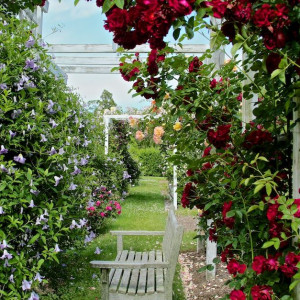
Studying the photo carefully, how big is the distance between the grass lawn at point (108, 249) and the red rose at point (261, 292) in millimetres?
2320

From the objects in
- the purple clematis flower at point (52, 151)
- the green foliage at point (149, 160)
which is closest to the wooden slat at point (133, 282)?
the purple clematis flower at point (52, 151)

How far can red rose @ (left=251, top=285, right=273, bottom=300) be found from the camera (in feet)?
5.10

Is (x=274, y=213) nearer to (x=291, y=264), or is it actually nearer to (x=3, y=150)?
(x=291, y=264)

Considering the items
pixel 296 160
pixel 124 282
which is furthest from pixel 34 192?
pixel 296 160

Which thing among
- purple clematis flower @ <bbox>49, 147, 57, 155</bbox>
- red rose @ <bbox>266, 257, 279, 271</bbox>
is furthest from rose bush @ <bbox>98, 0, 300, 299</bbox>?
purple clematis flower @ <bbox>49, 147, 57, 155</bbox>

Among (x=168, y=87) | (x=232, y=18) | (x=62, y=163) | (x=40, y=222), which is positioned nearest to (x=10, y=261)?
(x=40, y=222)

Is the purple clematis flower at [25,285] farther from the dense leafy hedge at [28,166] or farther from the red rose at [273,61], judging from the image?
the red rose at [273,61]

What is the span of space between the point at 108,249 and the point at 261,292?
4.49 metres

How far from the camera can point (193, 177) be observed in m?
2.26

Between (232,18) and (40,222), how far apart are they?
1.90 metres

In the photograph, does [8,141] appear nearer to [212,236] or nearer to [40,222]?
[40,222]

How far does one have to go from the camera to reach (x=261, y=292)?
157 cm

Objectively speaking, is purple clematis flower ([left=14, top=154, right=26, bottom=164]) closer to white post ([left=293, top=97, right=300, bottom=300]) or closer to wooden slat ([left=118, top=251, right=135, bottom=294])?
wooden slat ([left=118, top=251, right=135, bottom=294])

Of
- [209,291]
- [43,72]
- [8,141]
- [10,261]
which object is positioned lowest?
[209,291]
